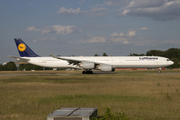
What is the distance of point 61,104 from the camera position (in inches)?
453

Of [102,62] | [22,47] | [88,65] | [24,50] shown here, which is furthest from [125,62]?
[22,47]

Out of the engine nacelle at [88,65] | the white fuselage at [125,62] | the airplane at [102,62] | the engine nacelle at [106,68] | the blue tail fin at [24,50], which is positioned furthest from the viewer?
the blue tail fin at [24,50]

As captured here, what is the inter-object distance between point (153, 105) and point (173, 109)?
1125 mm

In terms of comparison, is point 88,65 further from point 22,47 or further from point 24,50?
point 22,47

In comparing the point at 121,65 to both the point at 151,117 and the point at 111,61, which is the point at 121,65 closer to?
the point at 111,61

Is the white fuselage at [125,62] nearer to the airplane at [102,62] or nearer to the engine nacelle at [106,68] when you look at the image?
→ the airplane at [102,62]

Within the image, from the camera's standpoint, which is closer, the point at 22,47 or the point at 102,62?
the point at 102,62

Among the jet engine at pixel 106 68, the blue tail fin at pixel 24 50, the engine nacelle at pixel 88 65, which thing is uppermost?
the blue tail fin at pixel 24 50

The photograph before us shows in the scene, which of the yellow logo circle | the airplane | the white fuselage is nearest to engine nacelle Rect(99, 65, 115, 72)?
the airplane

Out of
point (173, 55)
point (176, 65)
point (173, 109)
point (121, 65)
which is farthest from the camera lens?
point (173, 55)

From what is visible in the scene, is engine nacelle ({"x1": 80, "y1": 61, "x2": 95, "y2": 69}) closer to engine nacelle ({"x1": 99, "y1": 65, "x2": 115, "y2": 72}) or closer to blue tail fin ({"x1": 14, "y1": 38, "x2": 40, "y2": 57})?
engine nacelle ({"x1": 99, "y1": 65, "x2": 115, "y2": 72})

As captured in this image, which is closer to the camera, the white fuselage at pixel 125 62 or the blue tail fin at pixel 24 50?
the white fuselage at pixel 125 62

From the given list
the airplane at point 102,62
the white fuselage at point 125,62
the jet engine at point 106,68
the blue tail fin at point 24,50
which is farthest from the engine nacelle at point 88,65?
the blue tail fin at point 24,50

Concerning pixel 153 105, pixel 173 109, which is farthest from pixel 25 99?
pixel 173 109
